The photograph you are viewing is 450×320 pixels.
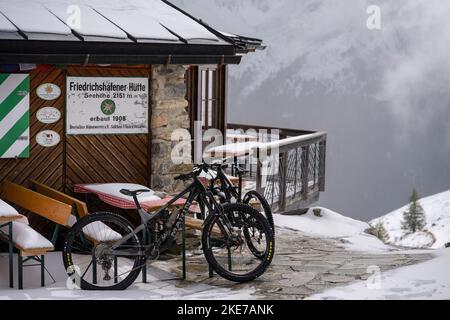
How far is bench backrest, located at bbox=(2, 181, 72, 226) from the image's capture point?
8047 millimetres

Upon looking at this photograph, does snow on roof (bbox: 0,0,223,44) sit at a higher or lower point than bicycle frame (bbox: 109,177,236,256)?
higher

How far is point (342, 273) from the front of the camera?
8258 mm

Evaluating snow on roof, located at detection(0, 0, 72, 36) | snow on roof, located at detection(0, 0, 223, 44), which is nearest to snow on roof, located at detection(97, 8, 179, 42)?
snow on roof, located at detection(0, 0, 223, 44)

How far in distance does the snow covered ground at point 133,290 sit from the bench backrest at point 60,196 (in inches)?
25.7

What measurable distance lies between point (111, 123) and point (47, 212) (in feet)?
5.99

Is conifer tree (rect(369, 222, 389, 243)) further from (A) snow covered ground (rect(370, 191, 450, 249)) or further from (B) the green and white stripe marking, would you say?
(A) snow covered ground (rect(370, 191, 450, 249))

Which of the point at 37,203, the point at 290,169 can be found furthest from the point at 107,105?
the point at 290,169

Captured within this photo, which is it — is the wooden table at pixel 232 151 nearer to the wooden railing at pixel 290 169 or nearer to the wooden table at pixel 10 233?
the wooden railing at pixel 290 169

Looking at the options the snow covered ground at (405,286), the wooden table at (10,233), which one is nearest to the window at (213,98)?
the wooden table at (10,233)

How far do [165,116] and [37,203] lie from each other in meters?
2.12

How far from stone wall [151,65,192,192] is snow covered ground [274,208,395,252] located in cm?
278

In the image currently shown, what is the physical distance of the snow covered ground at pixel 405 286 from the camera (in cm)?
687
